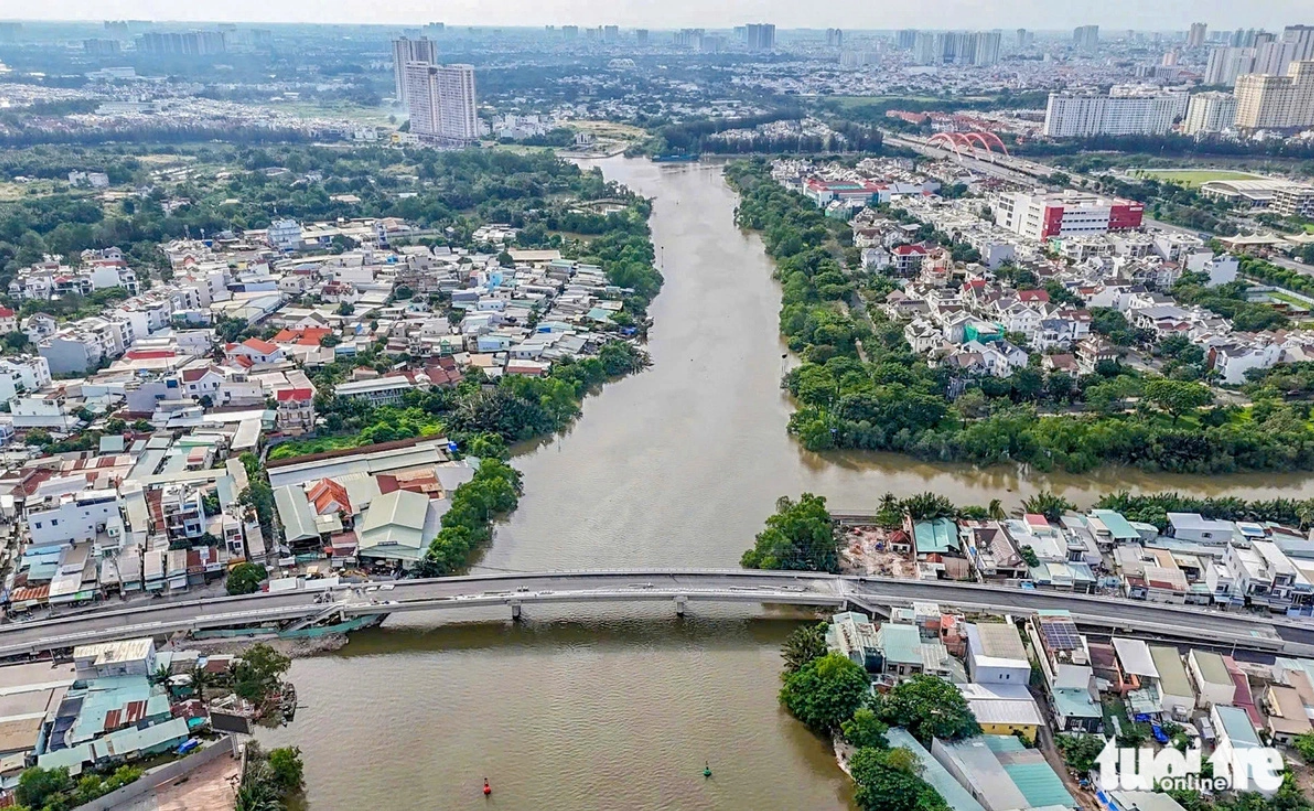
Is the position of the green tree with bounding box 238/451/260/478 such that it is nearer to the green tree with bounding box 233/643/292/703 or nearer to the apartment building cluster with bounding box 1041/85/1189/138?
the green tree with bounding box 233/643/292/703

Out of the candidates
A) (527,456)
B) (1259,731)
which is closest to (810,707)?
(1259,731)

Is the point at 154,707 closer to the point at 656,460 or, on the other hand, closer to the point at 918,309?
the point at 656,460

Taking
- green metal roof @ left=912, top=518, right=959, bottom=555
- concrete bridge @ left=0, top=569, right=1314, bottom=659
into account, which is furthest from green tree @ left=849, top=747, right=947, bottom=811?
green metal roof @ left=912, top=518, right=959, bottom=555

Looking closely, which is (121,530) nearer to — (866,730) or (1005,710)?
(866,730)

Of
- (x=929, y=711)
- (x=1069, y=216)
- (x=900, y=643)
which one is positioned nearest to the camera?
(x=929, y=711)

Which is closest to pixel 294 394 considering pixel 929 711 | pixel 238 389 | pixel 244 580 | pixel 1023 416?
pixel 238 389

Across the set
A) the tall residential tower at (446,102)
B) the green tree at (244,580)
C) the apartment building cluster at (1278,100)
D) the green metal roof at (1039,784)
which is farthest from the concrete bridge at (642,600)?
the apartment building cluster at (1278,100)
